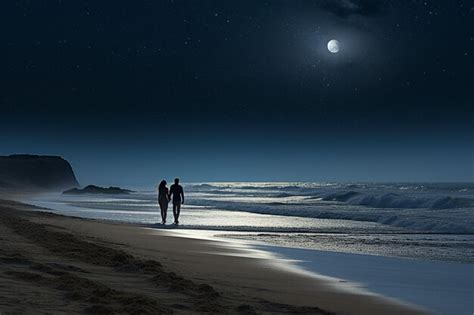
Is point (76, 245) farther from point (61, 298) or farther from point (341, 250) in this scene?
point (341, 250)

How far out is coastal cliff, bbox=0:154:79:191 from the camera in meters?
138

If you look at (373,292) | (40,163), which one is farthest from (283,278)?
(40,163)

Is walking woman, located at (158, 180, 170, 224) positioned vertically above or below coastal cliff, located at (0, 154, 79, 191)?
below

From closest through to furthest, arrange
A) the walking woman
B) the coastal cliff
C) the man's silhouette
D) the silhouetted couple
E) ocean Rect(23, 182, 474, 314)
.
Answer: ocean Rect(23, 182, 474, 314)
the man's silhouette
the silhouetted couple
the walking woman
the coastal cliff

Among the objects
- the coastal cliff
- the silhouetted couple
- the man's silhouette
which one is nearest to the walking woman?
the silhouetted couple

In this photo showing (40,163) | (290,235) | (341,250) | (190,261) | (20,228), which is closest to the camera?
(190,261)

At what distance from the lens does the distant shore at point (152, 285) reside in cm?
558

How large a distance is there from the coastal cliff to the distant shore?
129m

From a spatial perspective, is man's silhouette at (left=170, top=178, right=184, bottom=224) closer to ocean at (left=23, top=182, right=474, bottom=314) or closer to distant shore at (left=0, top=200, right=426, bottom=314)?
ocean at (left=23, top=182, right=474, bottom=314)

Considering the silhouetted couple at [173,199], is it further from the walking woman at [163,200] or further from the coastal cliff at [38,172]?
the coastal cliff at [38,172]

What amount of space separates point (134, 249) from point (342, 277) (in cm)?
460

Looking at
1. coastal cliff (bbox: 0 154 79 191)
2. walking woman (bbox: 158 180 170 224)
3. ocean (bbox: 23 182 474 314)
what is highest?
coastal cliff (bbox: 0 154 79 191)

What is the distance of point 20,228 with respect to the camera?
1353cm

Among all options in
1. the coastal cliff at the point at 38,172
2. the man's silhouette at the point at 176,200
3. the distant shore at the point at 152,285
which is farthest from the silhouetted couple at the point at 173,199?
the coastal cliff at the point at 38,172
